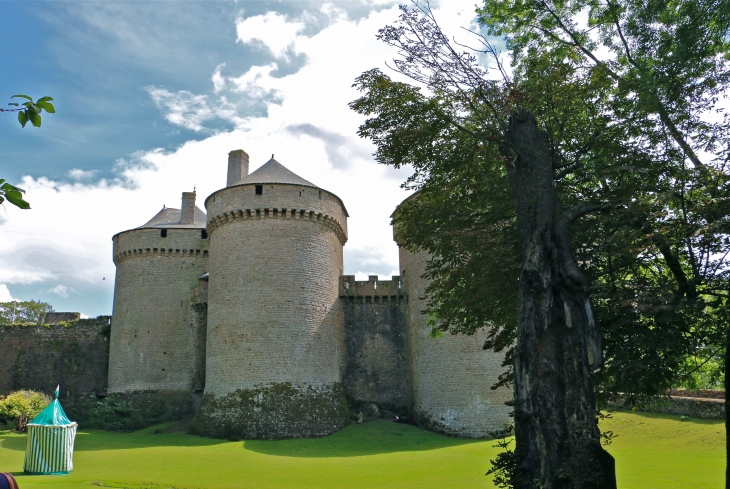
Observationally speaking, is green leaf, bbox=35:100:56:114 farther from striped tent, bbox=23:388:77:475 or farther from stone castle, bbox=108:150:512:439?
stone castle, bbox=108:150:512:439

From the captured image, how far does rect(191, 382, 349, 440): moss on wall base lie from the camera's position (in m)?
21.5

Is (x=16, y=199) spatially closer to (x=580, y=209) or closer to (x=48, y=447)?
(x=580, y=209)

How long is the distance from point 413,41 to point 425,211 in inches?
134

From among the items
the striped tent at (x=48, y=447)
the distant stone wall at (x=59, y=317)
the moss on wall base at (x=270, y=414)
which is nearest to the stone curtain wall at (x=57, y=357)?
the distant stone wall at (x=59, y=317)

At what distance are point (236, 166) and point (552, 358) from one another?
21124 mm

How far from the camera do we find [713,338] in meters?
9.20

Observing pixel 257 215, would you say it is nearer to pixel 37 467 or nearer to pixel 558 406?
pixel 37 467

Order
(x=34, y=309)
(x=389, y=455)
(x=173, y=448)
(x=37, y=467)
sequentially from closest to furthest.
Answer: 1. (x=37, y=467)
2. (x=389, y=455)
3. (x=173, y=448)
4. (x=34, y=309)

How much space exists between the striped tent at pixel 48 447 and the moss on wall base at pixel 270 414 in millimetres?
6296

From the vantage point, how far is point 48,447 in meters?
15.8

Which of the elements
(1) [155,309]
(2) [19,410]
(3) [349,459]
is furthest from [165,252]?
(3) [349,459]

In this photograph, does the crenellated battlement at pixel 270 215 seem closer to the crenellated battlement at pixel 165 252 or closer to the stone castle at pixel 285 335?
the stone castle at pixel 285 335

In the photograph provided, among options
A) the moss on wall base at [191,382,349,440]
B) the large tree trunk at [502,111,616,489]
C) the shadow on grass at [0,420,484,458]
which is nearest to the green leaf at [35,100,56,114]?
the large tree trunk at [502,111,616,489]

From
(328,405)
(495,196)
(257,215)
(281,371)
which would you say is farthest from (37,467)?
(495,196)
